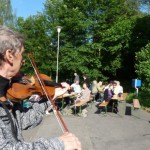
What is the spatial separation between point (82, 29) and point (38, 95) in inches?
1345

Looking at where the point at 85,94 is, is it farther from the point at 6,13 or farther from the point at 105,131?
the point at 6,13

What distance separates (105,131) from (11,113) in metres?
8.90

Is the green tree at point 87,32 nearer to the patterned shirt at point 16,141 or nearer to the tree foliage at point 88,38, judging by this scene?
the tree foliage at point 88,38

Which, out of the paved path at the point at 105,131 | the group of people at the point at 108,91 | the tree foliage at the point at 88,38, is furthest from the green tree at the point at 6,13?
the paved path at the point at 105,131

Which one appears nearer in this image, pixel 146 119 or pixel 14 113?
pixel 14 113

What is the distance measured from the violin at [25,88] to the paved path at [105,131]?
5440 mm

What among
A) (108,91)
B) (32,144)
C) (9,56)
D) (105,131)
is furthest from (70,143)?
(108,91)

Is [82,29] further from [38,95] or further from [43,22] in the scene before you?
[38,95]

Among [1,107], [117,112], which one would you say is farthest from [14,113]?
[117,112]

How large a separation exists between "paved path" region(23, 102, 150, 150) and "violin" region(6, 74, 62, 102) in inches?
214

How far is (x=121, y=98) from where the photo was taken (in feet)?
53.7

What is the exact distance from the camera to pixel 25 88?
2.74 meters

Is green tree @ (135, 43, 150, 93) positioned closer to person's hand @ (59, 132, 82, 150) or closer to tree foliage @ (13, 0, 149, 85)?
tree foliage @ (13, 0, 149, 85)

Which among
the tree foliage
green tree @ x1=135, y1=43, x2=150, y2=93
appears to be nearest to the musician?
green tree @ x1=135, y1=43, x2=150, y2=93
